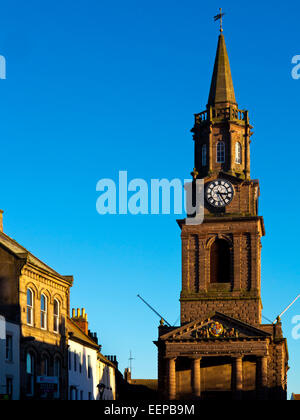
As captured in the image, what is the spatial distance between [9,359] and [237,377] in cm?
3039

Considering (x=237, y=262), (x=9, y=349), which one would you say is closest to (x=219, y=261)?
(x=237, y=262)

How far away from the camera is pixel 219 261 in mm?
83312

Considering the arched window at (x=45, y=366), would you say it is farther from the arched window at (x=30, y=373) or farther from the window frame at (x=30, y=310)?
the window frame at (x=30, y=310)

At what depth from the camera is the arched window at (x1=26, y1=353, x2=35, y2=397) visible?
179 feet

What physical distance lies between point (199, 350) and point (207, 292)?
19.6ft

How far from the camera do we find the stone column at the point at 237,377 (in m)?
77.1

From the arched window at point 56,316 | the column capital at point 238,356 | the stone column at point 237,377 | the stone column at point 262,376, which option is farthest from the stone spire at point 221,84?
the arched window at point 56,316

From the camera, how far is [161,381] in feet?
268

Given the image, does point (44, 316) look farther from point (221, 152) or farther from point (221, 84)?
point (221, 84)

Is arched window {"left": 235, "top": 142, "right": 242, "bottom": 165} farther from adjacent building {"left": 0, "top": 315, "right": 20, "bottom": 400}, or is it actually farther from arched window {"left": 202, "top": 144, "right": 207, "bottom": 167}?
adjacent building {"left": 0, "top": 315, "right": 20, "bottom": 400}

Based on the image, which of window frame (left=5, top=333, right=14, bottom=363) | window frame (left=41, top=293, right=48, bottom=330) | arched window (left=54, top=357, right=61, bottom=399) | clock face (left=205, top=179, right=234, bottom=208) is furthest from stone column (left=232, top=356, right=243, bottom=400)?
window frame (left=5, top=333, right=14, bottom=363)

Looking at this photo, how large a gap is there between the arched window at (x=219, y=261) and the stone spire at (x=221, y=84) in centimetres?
1407

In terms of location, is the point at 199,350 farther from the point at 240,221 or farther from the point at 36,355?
the point at 36,355
